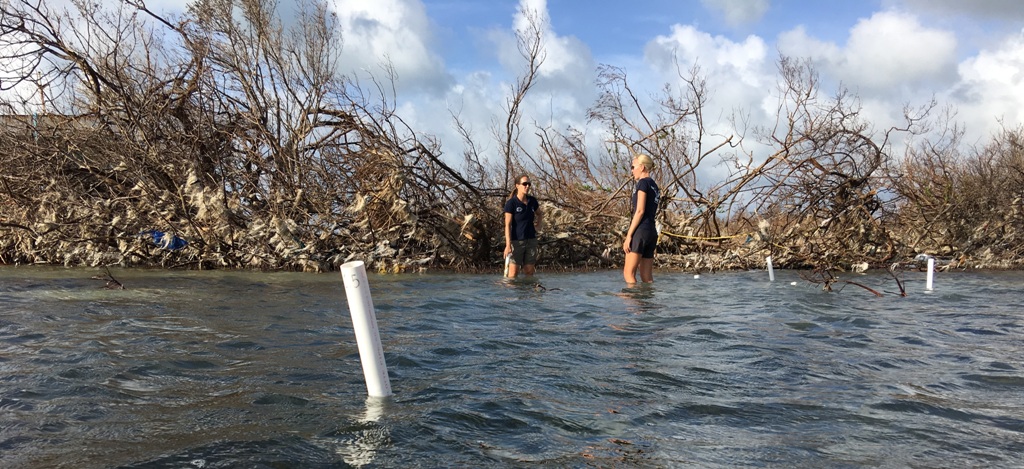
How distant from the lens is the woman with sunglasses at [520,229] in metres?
12.0

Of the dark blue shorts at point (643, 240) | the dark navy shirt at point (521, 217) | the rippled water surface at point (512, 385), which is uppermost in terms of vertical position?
the dark navy shirt at point (521, 217)

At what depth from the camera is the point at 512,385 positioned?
4.52 m

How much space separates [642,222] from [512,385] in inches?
215

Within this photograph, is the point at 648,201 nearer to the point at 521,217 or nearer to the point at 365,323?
the point at 521,217

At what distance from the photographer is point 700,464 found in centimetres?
316

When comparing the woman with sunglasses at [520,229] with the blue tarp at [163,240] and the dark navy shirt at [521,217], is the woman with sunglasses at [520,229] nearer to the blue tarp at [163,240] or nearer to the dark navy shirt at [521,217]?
the dark navy shirt at [521,217]

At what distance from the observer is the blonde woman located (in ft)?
30.5

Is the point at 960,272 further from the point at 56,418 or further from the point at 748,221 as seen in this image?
the point at 56,418

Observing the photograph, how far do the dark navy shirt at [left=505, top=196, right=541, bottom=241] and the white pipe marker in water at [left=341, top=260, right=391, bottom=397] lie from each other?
26.7 feet

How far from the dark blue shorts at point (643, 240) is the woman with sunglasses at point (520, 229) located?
2.68m

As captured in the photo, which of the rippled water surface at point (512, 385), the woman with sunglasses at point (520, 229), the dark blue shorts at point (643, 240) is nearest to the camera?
the rippled water surface at point (512, 385)

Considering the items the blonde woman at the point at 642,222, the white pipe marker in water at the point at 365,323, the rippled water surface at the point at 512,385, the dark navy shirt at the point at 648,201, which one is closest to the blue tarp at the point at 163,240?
the rippled water surface at the point at 512,385

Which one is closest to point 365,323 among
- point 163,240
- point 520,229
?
point 520,229

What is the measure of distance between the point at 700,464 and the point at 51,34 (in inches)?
574
